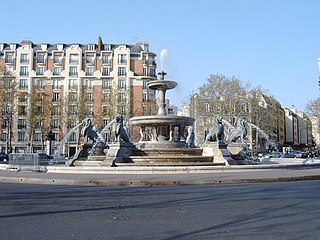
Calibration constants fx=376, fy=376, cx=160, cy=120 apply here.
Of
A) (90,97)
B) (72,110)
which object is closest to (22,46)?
(90,97)

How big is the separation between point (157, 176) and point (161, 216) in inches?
368

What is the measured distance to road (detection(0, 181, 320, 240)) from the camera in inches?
237

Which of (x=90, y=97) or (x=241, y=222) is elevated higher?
(x=90, y=97)

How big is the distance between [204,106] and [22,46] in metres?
43.4

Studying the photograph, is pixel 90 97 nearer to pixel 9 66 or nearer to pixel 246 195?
pixel 9 66

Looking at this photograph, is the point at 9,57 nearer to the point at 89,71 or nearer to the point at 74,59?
the point at 74,59

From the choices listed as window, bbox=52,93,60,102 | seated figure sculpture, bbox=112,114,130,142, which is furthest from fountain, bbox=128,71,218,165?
window, bbox=52,93,60,102

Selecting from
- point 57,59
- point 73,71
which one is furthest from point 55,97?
point 57,59

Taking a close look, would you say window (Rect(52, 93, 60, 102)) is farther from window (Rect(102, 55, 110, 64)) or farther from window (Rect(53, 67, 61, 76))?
window (Rect(102, 55, 110, 64))

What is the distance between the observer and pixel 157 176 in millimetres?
16875

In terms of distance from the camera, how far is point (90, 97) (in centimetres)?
7694

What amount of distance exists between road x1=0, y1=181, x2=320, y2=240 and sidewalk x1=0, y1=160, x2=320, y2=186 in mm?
3269

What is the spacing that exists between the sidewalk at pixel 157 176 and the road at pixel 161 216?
327 cm

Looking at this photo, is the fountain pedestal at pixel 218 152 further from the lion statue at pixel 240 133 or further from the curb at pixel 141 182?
the curb at pixel 141 182
